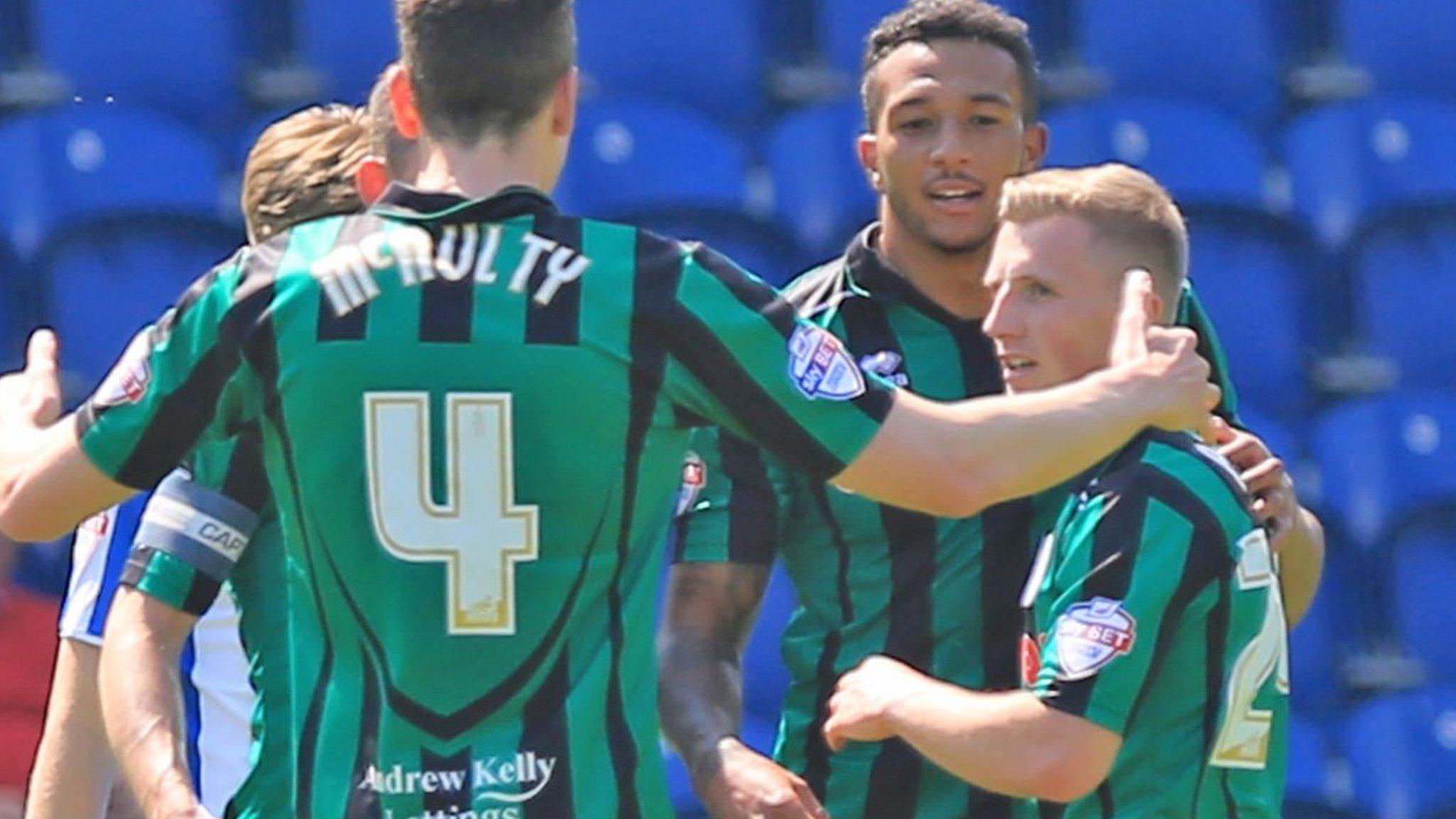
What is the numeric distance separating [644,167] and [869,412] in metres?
3.63

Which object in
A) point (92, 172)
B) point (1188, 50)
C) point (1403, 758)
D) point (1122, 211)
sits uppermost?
point (1188, 50)

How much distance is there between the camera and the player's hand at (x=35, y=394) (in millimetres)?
2963

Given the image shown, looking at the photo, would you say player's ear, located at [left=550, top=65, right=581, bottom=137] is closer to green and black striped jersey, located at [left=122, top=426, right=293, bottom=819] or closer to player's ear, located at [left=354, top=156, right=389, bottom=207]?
player's ear, located at [left=354, top=156, right=389, bottom=207]

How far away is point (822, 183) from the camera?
251 inches

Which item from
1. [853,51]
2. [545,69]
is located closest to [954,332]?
[545,69]

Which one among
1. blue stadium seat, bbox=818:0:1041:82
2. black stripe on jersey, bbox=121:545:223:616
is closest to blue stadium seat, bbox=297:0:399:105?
blue stadium seat, bbox=818:0:1041:82

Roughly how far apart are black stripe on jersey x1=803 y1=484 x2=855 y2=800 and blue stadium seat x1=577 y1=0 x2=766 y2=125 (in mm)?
3115

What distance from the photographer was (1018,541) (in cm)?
357

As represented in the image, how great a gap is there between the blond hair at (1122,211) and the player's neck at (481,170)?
2.34ft

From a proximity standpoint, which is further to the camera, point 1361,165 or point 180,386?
point 1361,165

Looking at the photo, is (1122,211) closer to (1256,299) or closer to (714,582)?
(714,582)

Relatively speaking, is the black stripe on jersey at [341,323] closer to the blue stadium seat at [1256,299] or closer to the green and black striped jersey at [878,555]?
the green and black striped jersey at [878,555]

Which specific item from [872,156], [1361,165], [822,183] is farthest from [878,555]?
[1361,165]

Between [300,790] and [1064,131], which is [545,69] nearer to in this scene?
[300,790]
